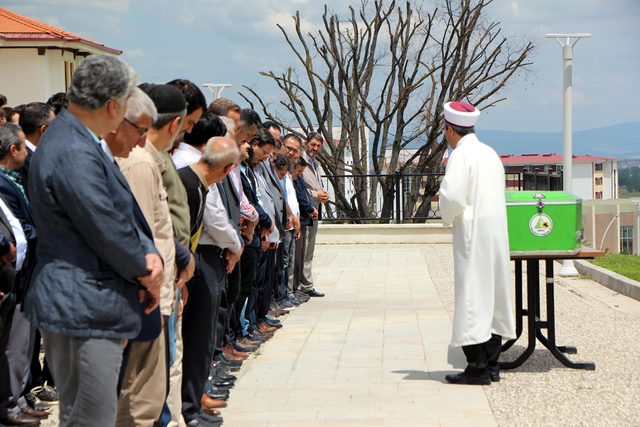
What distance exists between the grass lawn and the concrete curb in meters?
0.26

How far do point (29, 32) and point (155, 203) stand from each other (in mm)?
34155

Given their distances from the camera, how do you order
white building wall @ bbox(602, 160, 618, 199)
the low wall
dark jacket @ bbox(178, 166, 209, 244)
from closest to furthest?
1. dark jacket @ bbox(178, 166, 209, 244)
2. the low wall
3. white building wall @ bbox(602, 160, 618, 199)

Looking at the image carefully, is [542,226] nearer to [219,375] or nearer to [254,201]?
[254,201]

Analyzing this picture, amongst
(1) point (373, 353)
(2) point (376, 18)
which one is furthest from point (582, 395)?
(2) point (376, 18)

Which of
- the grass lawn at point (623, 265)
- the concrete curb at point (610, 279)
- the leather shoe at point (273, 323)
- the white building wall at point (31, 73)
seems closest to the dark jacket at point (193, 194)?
the leather shoe at point (273, 323)

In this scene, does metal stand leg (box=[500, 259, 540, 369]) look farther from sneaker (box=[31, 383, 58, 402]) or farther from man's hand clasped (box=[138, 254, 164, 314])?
man's hand clasped (box=[138, 254, 164, 314])

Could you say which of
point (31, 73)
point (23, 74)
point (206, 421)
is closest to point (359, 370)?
point (206, 421)

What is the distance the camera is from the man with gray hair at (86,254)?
13.6 ft

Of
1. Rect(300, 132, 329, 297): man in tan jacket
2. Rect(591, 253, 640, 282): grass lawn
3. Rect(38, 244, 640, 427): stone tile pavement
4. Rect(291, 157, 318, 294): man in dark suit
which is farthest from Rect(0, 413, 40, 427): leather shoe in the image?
Rect(591, 253, 640, 282): grass lawn

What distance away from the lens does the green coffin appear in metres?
8.80

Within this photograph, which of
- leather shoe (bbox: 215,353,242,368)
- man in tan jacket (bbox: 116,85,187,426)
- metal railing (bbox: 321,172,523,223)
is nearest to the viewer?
man in tan jacket (bbox: 116,85,187,426)

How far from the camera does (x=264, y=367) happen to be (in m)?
8.99

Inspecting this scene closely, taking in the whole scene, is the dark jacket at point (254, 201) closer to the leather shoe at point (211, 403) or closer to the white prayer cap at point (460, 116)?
the white prayer cap at point (460, 116)

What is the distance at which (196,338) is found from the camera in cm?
660
